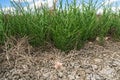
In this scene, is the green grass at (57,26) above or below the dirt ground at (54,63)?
above

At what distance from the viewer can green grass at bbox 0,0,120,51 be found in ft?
12.4

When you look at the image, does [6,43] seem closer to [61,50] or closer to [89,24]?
[61,50]

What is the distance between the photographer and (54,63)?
143 inches

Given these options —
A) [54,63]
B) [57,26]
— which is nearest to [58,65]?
[54,63]

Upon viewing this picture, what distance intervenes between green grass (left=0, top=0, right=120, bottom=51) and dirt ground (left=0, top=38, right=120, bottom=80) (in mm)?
105

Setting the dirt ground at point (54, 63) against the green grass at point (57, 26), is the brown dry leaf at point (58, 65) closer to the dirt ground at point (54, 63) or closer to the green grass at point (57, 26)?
the dirt ground at point (54, 63)

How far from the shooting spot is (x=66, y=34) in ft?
12.2

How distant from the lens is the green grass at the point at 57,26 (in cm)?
377

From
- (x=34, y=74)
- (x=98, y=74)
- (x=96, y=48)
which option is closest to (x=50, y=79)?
(x=34, y=74)

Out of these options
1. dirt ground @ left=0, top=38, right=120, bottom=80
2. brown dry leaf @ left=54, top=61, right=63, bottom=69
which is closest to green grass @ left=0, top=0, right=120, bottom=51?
dirt ground @ left=0, top=38, right=120, bottom=80

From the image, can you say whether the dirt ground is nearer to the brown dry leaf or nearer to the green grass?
the brown dry leaf

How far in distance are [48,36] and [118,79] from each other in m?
0.93

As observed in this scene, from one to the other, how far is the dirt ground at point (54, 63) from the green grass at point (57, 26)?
0.11 meters

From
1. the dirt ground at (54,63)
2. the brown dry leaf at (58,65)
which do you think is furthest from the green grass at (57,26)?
the brown dry leaf at (58,65)
